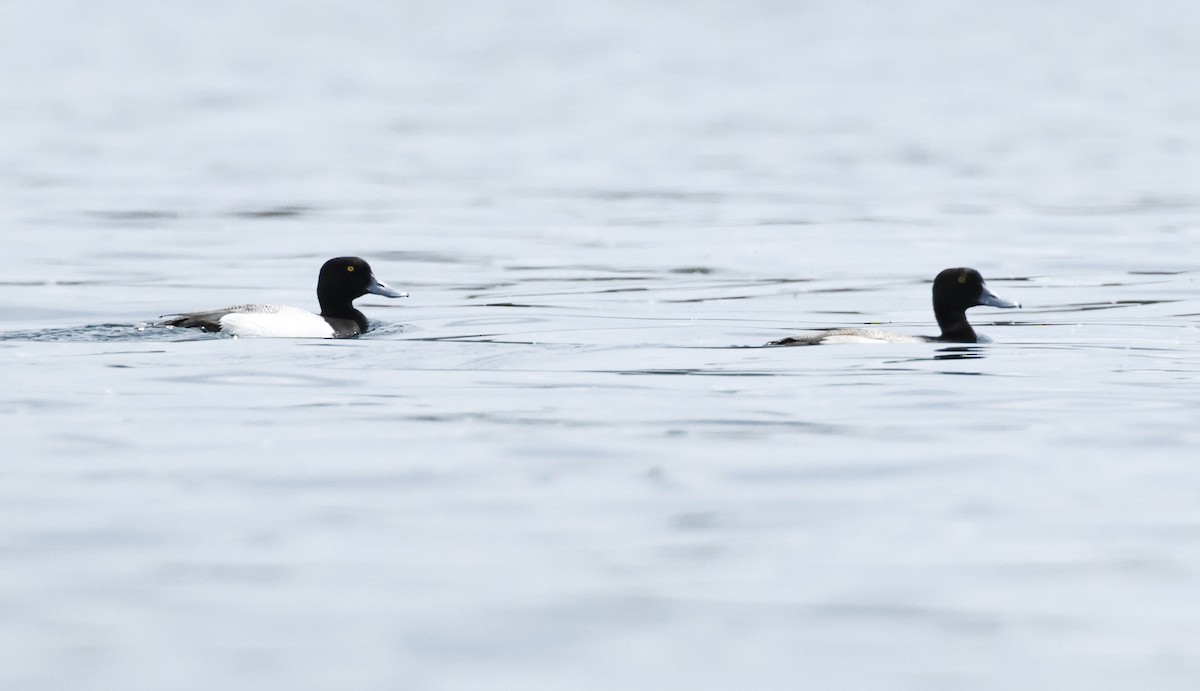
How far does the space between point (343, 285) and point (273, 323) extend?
5.67 feet

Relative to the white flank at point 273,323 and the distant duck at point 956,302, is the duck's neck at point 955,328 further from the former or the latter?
the white flank at point 273,323

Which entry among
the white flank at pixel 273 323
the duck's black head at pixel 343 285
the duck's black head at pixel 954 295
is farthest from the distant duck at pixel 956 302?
the duck's black head at pixel 343 285

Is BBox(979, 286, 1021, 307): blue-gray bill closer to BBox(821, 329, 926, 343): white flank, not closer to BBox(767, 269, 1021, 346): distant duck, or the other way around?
BBox(767, 269, 1021, 346): distant duck

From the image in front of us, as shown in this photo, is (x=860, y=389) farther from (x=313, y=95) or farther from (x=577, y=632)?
(x=313, y=95)

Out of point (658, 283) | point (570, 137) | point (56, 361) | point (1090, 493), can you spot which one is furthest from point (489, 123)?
point (1090, 493)

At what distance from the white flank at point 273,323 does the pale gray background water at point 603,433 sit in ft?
1.61

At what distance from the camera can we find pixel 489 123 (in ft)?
127

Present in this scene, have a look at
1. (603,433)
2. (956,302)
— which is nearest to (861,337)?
(956,302)

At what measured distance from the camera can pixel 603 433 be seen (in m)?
9.36

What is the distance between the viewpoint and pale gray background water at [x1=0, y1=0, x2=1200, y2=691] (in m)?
6.05

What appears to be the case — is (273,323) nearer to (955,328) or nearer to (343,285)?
(343,285)

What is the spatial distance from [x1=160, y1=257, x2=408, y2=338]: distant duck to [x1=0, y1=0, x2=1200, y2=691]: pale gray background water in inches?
14.7

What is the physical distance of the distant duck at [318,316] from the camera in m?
13.4

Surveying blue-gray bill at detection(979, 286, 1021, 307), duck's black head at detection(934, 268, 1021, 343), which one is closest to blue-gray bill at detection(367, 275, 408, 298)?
duck's black head at detection(934, 268, 1021, 343)
